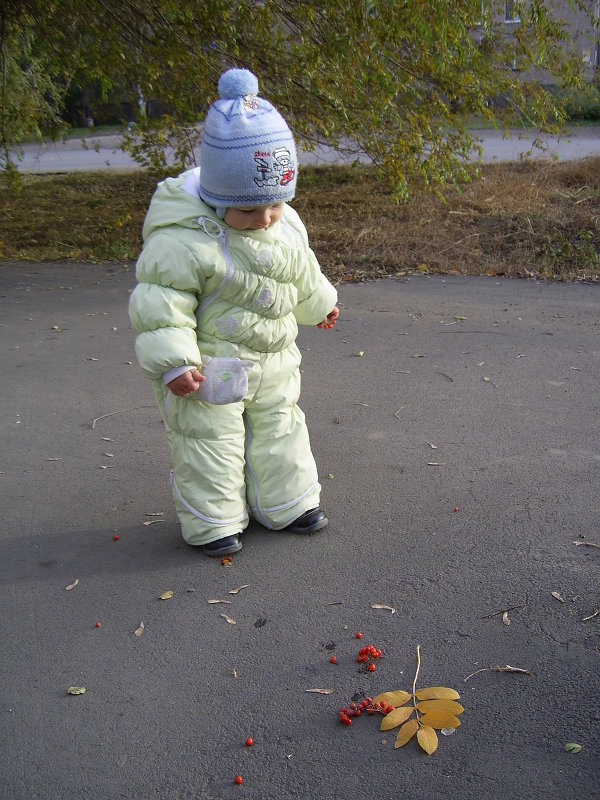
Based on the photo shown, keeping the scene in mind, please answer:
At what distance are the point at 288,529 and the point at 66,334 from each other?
3.73 meters

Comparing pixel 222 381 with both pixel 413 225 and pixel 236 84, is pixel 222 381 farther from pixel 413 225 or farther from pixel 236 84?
pixel 413 225

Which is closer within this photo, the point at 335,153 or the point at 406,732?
the point at 406,732

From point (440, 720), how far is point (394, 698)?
17 cm

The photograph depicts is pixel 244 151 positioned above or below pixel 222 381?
above

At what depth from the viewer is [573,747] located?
8.53 feet

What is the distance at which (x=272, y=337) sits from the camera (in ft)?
12.3

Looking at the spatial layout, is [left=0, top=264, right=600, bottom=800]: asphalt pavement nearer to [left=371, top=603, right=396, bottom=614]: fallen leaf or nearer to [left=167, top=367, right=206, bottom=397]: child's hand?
[left=371, top=603, right=396, bottom=614]: fallen leaf

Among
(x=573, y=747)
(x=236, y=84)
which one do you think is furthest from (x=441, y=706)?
(x=236, y=84)

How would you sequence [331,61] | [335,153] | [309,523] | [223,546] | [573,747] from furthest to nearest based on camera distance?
[335,153], [331,61], [309,523], [223,546], [573,747]

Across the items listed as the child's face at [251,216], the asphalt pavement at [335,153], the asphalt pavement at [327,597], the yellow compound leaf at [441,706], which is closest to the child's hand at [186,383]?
the child's face at [251,216]

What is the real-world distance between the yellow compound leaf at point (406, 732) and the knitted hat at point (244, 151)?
1.89 meters

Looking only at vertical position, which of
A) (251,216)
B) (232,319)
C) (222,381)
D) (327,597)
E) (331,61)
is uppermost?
(331,61)

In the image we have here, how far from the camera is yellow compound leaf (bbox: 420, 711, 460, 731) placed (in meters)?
2.71

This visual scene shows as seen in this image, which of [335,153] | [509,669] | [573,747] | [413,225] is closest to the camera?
[573,747]
